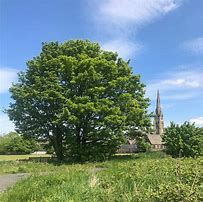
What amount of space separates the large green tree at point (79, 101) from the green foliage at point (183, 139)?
479cm

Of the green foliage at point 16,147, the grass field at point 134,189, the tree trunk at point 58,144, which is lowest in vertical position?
the grass field at point 134,189

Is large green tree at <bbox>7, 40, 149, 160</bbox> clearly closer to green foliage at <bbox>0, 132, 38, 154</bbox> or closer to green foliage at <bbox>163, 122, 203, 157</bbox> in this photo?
green foliage at <bbox>163, 122, 203, 157</bbox>

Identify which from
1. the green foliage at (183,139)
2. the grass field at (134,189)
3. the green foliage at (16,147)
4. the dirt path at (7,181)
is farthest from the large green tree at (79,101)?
the green foliage at (16,147)

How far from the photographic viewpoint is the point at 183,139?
142 ft

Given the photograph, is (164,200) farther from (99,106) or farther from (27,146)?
(27,146)

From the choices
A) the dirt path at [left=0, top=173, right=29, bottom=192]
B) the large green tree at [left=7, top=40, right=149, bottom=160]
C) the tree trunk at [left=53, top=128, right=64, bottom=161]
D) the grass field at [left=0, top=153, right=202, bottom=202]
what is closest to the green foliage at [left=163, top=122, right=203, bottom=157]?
the large green tree at [left=7, top=40, right=149, bottom=160]

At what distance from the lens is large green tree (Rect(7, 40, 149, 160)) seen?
122 feet

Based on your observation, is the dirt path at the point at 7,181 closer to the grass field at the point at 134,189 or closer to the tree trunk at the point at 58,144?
the grass field at the point at 134,189

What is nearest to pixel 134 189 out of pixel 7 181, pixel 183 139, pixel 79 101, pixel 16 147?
pixel 7 181

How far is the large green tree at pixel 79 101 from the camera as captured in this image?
37.2 m

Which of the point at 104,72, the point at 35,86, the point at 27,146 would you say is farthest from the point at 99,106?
the point at 27,146

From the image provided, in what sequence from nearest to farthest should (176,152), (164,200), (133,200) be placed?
(164,200), (133,200), (176,152)

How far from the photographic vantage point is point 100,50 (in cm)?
4219

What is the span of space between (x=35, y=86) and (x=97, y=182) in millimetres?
29581
